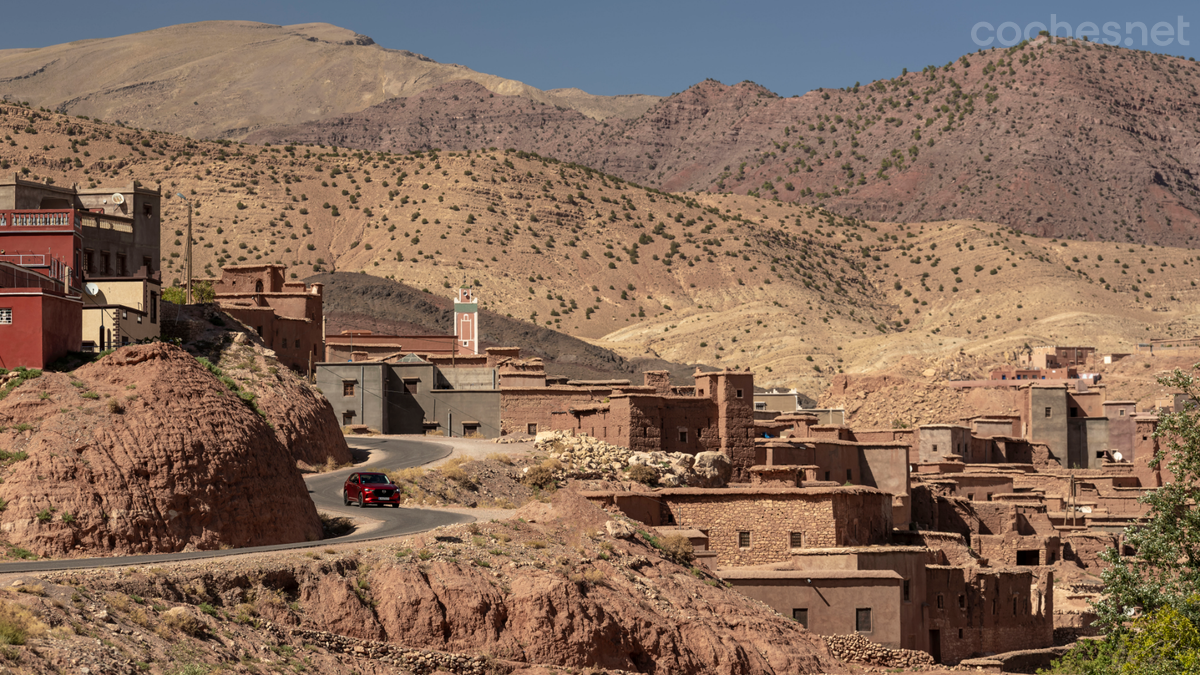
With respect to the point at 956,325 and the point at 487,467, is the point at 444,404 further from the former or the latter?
the point at 956,325

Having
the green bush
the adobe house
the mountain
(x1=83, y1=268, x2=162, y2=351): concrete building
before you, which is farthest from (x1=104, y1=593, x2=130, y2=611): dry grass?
the mountain

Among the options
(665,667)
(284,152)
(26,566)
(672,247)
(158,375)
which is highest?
(284,152)

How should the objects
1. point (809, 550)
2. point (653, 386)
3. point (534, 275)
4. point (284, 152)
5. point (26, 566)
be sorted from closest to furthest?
point (26, 566) < point (809, 550) < point (653, 386) < point (534, 275) < point (284, 152)

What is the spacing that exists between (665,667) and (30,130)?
118m

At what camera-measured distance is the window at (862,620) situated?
32.9 metres

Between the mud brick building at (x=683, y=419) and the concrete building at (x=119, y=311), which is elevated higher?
the concrete building at (x=119, y=311)

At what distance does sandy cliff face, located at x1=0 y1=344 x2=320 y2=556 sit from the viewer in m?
23.8

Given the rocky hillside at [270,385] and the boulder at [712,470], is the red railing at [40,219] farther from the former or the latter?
the boulder at [712,470]

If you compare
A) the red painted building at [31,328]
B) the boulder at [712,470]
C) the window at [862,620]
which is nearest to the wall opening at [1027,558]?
the boulder at [712,470]

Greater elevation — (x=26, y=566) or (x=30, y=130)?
(x=30, y=130)

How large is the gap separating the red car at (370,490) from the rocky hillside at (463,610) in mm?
4334

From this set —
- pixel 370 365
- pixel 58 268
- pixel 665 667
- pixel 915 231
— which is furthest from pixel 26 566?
pixel 915 231

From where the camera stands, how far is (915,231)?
503ft

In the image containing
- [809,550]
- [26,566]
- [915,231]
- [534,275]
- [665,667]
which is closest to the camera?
[26,566]
